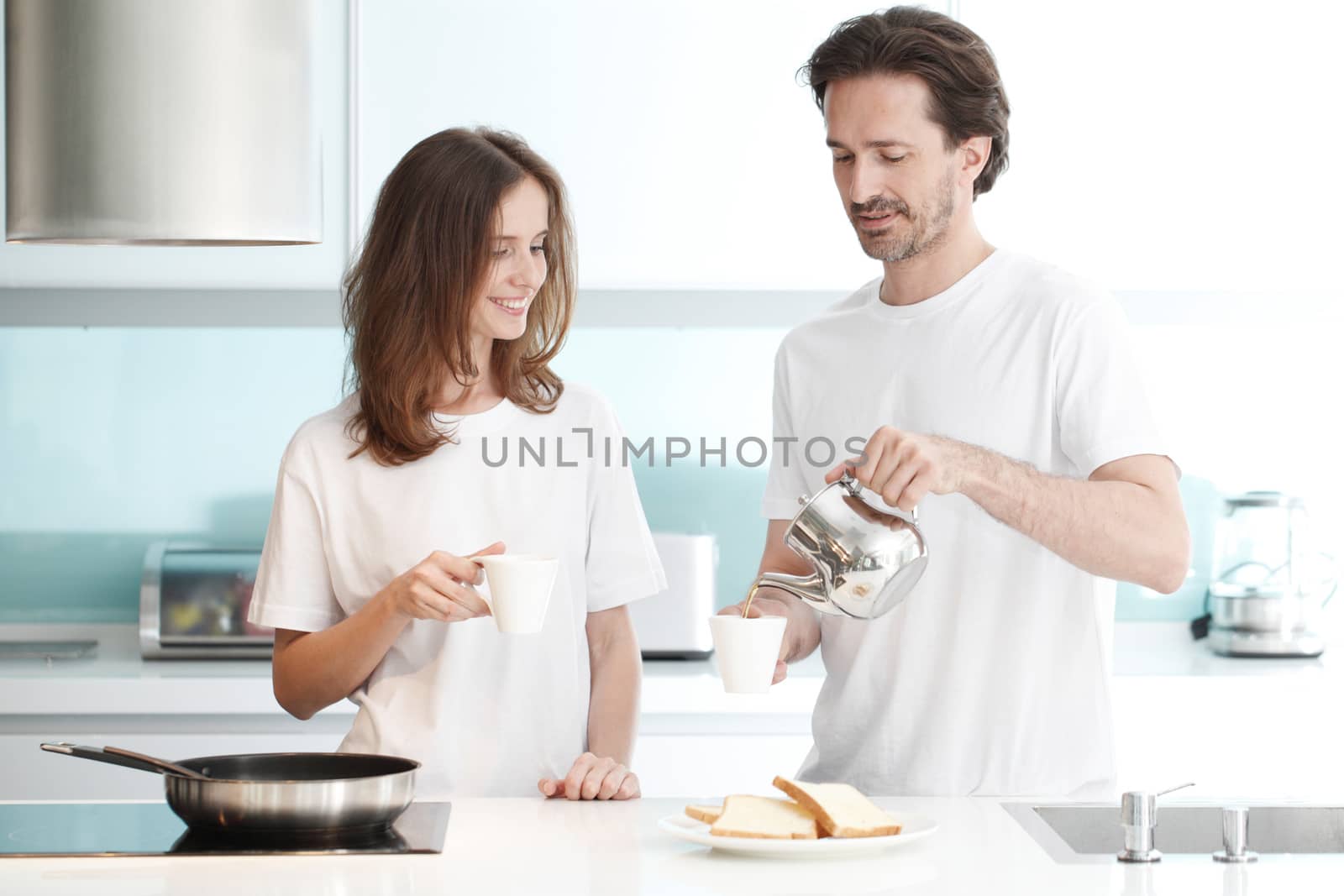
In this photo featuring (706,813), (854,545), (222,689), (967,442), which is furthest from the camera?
(222,689)

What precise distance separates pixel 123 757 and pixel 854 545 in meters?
0.71

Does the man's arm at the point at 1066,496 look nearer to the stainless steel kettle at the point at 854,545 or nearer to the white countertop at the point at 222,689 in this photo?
the stainless steel kettle at the point at 854,545

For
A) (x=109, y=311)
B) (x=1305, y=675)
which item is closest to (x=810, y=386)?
(x=1305, y=675)

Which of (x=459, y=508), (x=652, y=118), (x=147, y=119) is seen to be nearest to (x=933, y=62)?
(x=459, y=508)

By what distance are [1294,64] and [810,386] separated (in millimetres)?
1703

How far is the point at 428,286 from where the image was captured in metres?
1.83

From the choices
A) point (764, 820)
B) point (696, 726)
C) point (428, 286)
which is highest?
point (428, 286)

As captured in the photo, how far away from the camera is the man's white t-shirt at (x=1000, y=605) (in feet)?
5.62

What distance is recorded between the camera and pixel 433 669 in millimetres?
1747

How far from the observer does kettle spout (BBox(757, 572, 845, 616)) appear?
153 cm

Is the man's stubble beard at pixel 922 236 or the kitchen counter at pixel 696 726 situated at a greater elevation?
the man's stubble beard at pixel 922 236

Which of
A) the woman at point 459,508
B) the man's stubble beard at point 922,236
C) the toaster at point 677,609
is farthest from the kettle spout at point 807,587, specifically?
the toaster at point 677,609

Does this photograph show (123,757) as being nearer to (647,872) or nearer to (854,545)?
(647,872)

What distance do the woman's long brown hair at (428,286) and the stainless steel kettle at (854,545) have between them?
476mm
